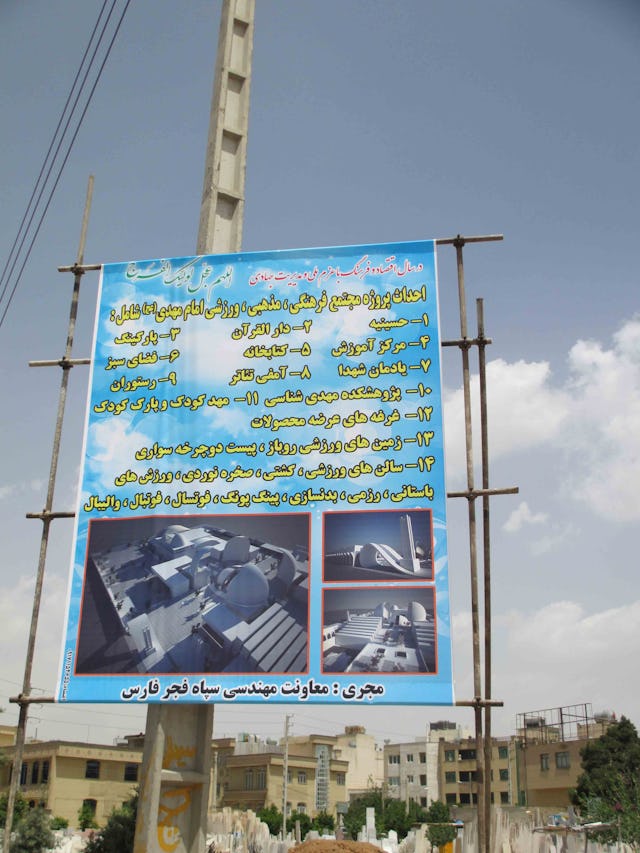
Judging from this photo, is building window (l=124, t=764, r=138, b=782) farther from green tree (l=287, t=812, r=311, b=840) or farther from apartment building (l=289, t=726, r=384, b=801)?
apartment building (l=289, t=726, r=384, b=801)

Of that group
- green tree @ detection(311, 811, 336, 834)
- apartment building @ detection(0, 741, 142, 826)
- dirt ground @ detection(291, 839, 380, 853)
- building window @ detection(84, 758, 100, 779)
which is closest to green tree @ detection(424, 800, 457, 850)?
Result: green tree @ detection(311, 811, 336, 834)

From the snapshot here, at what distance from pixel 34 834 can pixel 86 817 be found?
3192 cm

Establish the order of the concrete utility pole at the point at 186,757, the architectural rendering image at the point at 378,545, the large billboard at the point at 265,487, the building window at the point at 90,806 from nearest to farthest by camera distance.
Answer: the large billboard at the point at 265,487
the architectural rendering image at the point at 378,545
the concrete utility pole at the point at 186,757
the building window at the point at 90,806

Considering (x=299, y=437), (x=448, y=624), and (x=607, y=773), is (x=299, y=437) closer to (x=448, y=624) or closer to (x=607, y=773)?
(x=448, y=624)

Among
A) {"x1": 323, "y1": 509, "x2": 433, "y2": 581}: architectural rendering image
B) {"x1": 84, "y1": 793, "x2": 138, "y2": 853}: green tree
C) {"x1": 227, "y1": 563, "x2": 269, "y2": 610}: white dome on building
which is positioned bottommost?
{"x1": 84, "y1": 793, "x2": 138, "y2": 853}: green tree

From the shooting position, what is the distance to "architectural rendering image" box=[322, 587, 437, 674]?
29.6ft

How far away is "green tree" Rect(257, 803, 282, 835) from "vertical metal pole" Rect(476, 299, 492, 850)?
135 ft

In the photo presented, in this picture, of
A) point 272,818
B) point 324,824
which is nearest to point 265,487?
point 272,818

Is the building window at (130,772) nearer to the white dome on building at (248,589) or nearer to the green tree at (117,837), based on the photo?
the green tree at (117,837)

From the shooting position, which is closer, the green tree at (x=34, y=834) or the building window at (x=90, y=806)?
the green tree at (x=34, y=834)

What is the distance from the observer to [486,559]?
31.9 feet

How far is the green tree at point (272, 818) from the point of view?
153ft

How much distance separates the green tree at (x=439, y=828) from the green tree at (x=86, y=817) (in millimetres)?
16197

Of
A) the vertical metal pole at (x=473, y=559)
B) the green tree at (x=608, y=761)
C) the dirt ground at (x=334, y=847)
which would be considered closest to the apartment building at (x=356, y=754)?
the green tree at (x=608, y=761)
